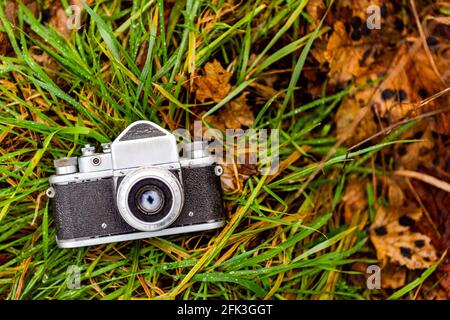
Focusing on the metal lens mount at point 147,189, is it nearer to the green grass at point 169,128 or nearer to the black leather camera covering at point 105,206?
the black leather camera covering at point 105,206

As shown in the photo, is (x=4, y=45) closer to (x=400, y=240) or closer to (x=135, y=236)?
(x=135, y=236)

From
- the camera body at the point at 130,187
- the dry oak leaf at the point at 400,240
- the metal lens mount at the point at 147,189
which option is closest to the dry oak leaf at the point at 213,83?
the camera body at the point at 130,187

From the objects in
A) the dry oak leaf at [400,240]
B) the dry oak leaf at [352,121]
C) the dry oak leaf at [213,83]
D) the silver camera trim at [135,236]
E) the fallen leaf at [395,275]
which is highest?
the dry oak leaf at [213,83]

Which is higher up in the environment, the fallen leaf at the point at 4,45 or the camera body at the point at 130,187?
the fallen leaf at the point at 4,45

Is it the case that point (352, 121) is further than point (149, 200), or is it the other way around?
point (352, 121)

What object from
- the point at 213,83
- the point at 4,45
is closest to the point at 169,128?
the point at 213,83

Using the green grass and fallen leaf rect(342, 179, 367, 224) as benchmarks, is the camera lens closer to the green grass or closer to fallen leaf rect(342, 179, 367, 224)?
the green grass

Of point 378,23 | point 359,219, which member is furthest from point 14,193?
point 378,23
